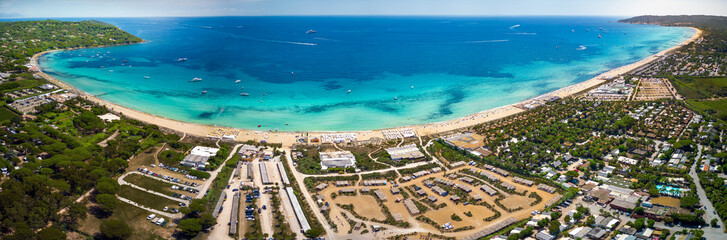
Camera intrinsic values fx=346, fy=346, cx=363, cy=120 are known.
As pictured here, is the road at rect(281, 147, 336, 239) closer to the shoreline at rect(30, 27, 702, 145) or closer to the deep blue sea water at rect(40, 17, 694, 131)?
the shoreline at rect(30, 27, 702, 145)

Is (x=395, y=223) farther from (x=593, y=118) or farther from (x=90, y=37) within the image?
(x=90, y=37)

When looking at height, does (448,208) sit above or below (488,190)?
below

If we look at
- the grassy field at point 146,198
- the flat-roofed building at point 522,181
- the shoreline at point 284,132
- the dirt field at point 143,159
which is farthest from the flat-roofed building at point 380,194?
the dirt field at point 143,159

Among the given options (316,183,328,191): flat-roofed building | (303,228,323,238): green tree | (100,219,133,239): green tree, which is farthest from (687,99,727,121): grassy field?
(100,219,133,239): green tree

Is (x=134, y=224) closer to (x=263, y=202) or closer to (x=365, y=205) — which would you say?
(x=263, y=202)

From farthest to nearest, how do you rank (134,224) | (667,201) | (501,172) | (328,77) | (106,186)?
(328,77), (501,172), (667,201), (106,186), (134,224)

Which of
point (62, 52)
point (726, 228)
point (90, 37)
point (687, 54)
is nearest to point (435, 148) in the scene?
point (726, 228)

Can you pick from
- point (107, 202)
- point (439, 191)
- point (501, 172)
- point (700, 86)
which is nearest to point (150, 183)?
point (107, 202)
